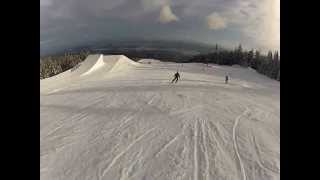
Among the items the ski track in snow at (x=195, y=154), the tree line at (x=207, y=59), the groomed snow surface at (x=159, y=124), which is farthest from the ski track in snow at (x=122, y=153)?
the tree line at (x=207, y=59)

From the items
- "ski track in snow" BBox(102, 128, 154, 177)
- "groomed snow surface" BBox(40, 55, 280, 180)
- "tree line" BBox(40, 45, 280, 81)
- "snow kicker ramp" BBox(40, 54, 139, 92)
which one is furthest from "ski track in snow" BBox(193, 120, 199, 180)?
"snow kicker ramp" BBox(40, 54, 139, 92)

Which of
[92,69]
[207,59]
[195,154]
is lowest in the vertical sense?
[195,154]

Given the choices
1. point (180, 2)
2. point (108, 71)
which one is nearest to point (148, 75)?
point (108, 71)

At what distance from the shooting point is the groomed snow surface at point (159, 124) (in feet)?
10.6

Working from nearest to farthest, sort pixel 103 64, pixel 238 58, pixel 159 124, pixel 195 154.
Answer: pixel 238 58 < pixel 195 154 < pixel 103 64 < pixel 159 124

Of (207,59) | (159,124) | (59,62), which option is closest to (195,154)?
(159,124)

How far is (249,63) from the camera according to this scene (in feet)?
10.9

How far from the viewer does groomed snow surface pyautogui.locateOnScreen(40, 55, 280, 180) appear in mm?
3225

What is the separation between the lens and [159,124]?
3.96 metres

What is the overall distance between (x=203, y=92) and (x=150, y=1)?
113cm

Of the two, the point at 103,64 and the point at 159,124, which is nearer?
the point at 103,64

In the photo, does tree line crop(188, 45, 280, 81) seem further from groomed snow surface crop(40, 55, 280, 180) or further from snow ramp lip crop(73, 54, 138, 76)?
snow ramp lip crop(73, 54, 138, 76)

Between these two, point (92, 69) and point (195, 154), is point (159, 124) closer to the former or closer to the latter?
point (195, 154)
